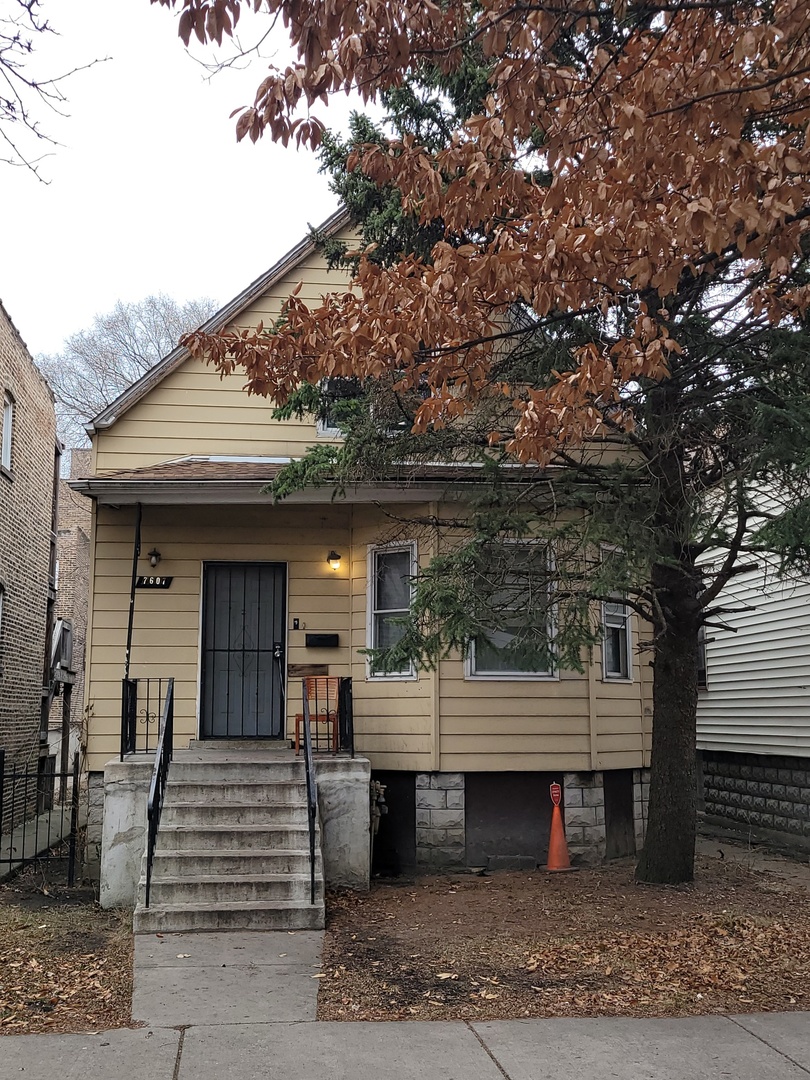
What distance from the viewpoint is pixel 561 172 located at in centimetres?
588

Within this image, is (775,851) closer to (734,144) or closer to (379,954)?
(379,954)

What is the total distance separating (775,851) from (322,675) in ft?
20.6

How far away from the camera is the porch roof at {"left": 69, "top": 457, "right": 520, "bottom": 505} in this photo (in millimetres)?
10438

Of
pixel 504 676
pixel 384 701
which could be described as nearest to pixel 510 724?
pixel 504 676

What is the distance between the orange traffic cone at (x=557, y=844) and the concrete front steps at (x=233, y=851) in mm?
2809

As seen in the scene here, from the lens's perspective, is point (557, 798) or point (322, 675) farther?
point (322, 675)

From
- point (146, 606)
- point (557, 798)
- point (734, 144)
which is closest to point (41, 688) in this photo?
point (146, 606)

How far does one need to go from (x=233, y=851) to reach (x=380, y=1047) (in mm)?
3448

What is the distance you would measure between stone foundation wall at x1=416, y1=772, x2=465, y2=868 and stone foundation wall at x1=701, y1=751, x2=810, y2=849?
5.06m

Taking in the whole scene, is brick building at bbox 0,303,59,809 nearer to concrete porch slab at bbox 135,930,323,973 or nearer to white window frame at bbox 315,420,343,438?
white window frame at bbox 315,420,343,438

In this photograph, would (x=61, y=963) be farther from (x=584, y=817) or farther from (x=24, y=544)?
(x=24, y=544)

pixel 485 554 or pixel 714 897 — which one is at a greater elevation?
pixel 485 554

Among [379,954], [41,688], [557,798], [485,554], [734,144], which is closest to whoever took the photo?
[734,144]

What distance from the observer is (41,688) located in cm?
1847
